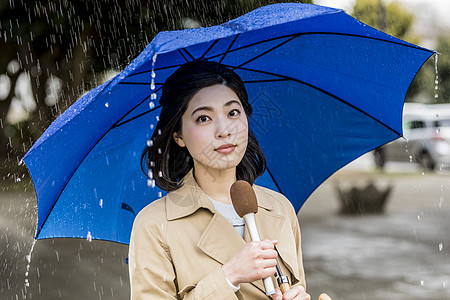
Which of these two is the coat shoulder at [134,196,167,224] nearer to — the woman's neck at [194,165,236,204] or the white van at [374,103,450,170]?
the woman's neck at [194,165,236,204]

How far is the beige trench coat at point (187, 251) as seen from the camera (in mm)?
2257

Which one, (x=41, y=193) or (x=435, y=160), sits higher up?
(x=41, y=193)

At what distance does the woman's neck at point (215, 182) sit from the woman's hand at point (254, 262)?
0.44 metres

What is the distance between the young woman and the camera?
2207mm

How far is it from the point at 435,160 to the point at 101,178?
1931cm

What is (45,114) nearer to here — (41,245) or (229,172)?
(41,245)

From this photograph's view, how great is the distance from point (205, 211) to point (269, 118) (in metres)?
0.81

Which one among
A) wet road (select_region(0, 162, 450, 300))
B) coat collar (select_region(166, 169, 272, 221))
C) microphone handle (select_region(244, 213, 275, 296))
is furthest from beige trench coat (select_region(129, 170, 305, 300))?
wet road (select_region(0, 162, 450, 300))

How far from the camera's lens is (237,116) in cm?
251

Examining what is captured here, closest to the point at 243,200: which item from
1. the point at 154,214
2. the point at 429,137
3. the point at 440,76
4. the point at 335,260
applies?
the point at 154,214

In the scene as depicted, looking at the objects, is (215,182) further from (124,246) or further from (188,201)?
(124,246)

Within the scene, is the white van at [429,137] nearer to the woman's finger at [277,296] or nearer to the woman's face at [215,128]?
the woman's face at [215,128]

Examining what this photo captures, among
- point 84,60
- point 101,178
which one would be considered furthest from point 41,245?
point 101,178

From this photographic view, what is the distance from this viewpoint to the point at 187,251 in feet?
7.67
